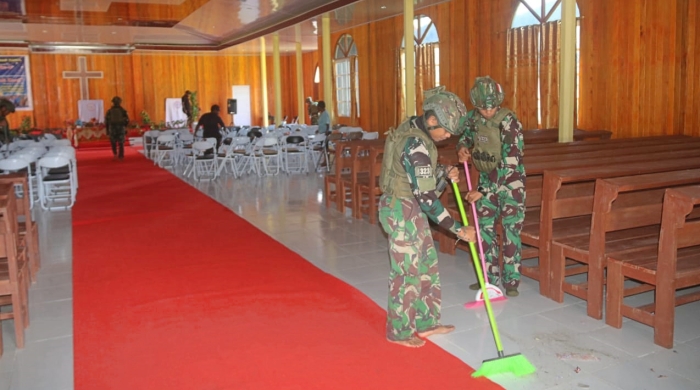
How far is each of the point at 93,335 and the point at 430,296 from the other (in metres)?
2.24

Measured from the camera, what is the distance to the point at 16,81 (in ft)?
70.6

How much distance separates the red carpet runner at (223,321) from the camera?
339 cm

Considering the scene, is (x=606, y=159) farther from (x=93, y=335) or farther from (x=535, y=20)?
(x=535, y=20)

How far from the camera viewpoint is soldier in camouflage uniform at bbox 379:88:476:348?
3.39 metres

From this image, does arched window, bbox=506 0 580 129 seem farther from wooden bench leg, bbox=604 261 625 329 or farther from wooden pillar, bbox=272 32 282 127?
wooden pillar, bbox=272 32 282 127

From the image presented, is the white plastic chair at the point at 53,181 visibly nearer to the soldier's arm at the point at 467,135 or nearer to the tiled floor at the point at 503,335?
the tiled floor at the point at 503,335

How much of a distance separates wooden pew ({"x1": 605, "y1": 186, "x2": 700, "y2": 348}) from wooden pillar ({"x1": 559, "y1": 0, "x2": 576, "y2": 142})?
4.13m

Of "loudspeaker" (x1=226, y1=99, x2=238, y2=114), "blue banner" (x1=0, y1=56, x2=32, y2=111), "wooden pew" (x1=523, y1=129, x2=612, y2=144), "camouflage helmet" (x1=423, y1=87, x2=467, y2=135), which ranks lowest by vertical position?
"wooden pew" (x1=523, y1=129, x2=612, y2=144)

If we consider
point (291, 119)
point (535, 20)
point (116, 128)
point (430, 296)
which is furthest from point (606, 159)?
point (291, 119)

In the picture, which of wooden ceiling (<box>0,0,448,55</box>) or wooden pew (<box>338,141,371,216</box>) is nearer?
wooden pew (<box>338,141,371,216</box>)

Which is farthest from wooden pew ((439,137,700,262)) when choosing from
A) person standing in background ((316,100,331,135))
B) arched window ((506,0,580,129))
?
person standing in background ((316,100,331,135))

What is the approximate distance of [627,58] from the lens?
8883mm

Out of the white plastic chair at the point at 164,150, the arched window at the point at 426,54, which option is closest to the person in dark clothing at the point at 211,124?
the white plastic chair at the point at 164,150

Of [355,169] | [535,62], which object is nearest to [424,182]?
[355,169]
